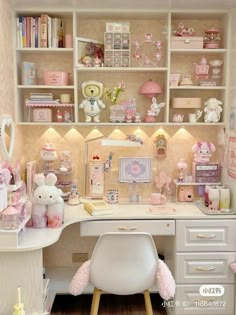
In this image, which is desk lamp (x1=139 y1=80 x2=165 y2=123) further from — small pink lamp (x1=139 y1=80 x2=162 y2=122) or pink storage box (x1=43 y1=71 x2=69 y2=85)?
pink storage box (x1=43 y1=71 x2=69 y2=85)

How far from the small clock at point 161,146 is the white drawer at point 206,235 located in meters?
0.69

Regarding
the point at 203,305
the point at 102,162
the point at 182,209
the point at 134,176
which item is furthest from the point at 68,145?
the point at 203,305

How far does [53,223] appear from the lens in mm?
2207

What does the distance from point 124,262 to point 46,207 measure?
652 millimetres

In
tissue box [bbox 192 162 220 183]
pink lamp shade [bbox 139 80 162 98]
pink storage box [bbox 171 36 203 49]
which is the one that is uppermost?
pink storage box [bbox 171 36 203 49]

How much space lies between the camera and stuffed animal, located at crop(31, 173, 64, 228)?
7.14ft

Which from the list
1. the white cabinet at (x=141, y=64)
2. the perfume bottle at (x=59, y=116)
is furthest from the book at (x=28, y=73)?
the perfume bottle at (x=59, y=116)

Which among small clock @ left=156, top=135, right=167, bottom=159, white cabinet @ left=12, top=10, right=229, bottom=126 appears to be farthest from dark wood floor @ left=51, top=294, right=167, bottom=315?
white cabinet @ left=12, top=10, right=229, bottom=126

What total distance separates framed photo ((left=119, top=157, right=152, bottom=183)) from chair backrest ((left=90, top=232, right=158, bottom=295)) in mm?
1015

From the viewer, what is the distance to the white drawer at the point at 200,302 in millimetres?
2490

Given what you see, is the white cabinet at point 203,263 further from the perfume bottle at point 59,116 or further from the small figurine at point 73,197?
the perfume bottle at point 59,116

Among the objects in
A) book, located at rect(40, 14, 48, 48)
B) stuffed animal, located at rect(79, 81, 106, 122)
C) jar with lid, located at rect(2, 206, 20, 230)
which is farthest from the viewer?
stuffed animal, located at rect(79, 81, 106, 122)

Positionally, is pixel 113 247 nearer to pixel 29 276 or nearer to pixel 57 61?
pixel 29 276

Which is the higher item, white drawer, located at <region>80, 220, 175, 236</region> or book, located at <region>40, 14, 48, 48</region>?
book, located at <region>40, 14, 48, 48</region>
